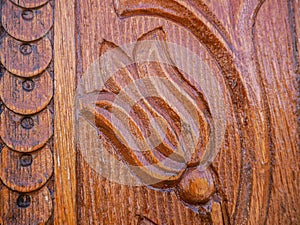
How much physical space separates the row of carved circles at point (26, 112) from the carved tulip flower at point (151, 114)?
0.10 meters

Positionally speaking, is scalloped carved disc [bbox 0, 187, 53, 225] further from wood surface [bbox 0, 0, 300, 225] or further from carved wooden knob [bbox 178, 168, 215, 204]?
carved wooden knob [bbox 178, 168, 215, 204]

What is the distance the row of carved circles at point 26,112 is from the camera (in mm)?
539

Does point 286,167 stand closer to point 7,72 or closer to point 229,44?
point 229,44

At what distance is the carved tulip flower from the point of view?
589 mm

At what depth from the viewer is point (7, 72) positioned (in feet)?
1.88

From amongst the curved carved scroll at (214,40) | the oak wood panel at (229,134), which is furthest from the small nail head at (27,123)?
the curved carved scroll at (214,40)

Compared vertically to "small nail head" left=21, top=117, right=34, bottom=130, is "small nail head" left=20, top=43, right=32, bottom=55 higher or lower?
higher

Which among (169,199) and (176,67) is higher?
(176,67)

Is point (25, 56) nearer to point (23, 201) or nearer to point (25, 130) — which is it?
point (25, 130)

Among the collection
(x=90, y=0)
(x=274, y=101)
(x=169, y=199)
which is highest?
(x=90, y=0)

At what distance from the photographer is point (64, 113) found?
22.8 inches

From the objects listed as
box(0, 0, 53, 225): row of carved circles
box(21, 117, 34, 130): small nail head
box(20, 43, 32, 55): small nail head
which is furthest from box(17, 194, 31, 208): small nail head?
box(20, 43, 32, 55): small nail head

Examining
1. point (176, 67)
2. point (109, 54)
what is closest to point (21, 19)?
point (109, 54)

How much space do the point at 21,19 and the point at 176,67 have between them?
0.30 metres
